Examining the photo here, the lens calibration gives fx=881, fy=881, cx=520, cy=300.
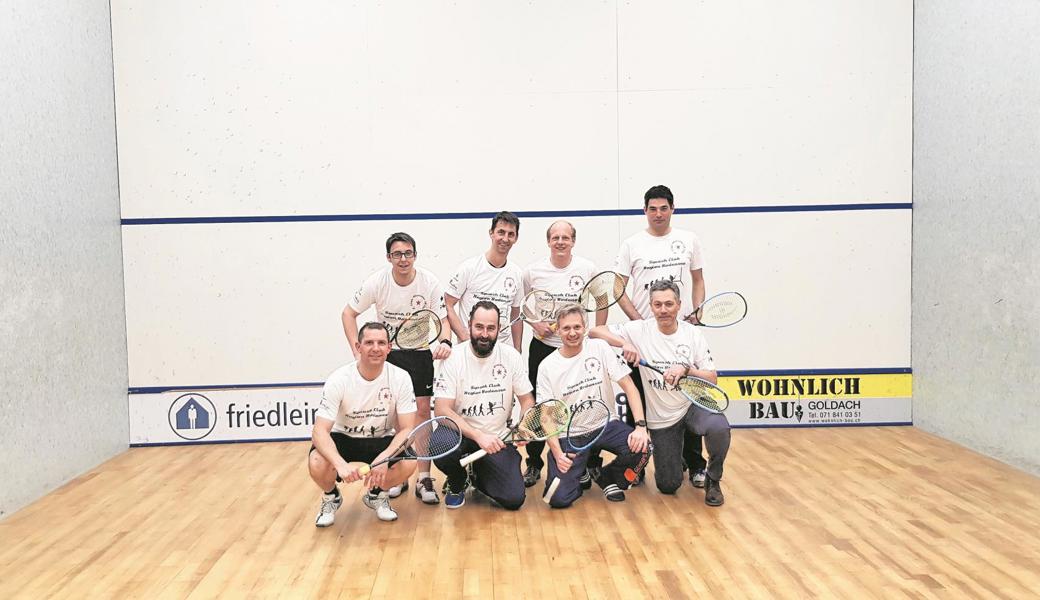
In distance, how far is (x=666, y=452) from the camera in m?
3.77

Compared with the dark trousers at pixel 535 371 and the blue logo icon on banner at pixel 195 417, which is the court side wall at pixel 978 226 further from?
the blue logo icon on banner at pixel 195 417

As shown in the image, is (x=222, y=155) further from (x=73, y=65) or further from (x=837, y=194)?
(x=837, y=194)

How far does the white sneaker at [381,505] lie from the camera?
350cm

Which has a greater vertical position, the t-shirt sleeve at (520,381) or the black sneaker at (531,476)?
the t-shirt sleeve at (520,381)

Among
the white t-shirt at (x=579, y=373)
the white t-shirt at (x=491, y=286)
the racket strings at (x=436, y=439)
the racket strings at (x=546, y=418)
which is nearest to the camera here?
the racket strings at (x=436, y=439)

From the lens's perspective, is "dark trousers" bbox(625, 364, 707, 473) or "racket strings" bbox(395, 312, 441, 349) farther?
"dark trousers" bbox(625, 364, 707, 473)

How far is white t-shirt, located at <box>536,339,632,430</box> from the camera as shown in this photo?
3695 mm

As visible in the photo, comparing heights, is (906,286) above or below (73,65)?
below

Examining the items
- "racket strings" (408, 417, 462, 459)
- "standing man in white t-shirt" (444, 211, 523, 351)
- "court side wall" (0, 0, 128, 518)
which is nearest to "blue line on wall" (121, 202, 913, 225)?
"court side wall" (0, 0, 128, 518)

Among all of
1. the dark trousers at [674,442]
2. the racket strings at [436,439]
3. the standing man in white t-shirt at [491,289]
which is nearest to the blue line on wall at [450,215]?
the standing man in white t-shirt at [491,289]

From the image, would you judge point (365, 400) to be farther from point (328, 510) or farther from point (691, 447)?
point (691, 447)

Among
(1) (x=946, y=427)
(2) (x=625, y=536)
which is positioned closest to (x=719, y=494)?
(2) (x=625, y=536)

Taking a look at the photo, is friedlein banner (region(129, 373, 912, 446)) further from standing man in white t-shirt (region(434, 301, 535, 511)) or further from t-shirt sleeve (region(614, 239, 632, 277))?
standing man in white t-shirt (region(434, 301, 535, 511))

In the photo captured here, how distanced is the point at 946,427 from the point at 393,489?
10.2 ft
